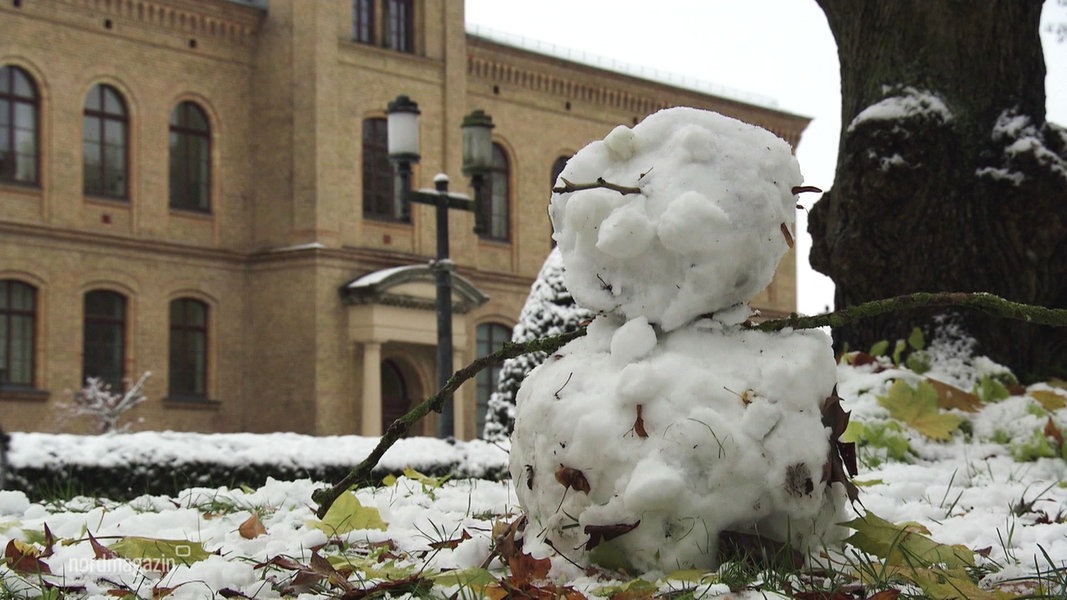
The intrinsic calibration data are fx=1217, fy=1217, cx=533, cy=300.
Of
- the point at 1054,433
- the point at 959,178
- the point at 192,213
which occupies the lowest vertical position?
the point at 1054,433

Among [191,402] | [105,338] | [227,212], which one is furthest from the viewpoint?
[227,212]

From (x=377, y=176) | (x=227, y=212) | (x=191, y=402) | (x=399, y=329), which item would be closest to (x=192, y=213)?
(x=227, y=212)

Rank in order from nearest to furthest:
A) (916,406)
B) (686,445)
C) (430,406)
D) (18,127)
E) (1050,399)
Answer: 1. (686,445)
2. (430,406)
3. (916,406)
4. (1050,399)
5. (18,127)

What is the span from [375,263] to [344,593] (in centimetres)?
2213

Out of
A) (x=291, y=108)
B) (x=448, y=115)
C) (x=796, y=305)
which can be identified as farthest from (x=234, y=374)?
(x=796, y=305)

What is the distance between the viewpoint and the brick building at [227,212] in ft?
69.6

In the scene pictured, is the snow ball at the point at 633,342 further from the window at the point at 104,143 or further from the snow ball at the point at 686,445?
the window at the point at 104,143

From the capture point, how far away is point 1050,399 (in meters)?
5.09

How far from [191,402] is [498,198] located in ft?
28.1

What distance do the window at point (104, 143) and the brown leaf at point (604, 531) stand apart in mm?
21408

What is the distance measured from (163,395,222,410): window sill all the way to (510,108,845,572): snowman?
20.7 m

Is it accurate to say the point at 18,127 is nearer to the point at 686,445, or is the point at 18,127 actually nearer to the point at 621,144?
the point at 621,144

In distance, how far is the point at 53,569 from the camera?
8.34 ft

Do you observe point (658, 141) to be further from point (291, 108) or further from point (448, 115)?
point (448, 115)
